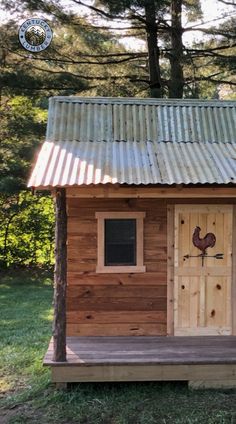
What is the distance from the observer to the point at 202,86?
54.4 feet

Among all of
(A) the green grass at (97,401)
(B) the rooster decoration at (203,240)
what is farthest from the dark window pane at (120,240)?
(A) the green grass at (97,401)

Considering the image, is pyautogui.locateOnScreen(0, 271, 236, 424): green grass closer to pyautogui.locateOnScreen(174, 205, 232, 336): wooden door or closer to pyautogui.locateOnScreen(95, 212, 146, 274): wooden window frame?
pyautogui.locateOnScreen(174, 205, 232, 336): wooden door

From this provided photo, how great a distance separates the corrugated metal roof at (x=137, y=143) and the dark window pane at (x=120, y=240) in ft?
3.22

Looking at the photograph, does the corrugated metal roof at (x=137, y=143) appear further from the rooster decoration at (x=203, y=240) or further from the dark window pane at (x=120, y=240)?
the rooster decoration at (x=203, y=240)

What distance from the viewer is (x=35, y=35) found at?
14.0m

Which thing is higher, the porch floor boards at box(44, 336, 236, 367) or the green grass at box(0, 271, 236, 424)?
the porch floor boards at box(44, 336, 236, 367)

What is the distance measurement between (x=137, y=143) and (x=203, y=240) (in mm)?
1962

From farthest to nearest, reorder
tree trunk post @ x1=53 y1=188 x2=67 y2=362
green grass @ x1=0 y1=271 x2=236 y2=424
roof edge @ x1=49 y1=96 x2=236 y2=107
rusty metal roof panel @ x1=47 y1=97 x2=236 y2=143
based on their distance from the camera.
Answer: roof edge @ x1=49 y1=96 x2=236 y2=107, rusty metal roof panel @ x1=47 y1=97 x2=236 y2=143, tree trunk post @ x1=53 y1=188 x2=67 y2=362, green grass @ x1=0 y1=271 x2=236 y2=424

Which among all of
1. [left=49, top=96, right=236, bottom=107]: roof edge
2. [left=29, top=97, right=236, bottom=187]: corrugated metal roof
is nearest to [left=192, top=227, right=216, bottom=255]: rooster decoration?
[left=29, top=97, right=236, bottom=187]: corrugated metal roof

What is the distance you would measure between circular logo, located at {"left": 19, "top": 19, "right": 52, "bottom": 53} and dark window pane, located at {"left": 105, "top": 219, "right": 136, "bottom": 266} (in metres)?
7.89

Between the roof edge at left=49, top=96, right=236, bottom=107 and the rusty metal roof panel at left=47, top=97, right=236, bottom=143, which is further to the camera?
the roof edge at left=49, top=96, right=236, bottom=107

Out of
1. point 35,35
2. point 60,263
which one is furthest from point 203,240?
point 35,35

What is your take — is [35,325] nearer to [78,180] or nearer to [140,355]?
[140,355]

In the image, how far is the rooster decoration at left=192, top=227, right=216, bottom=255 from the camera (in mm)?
7449
